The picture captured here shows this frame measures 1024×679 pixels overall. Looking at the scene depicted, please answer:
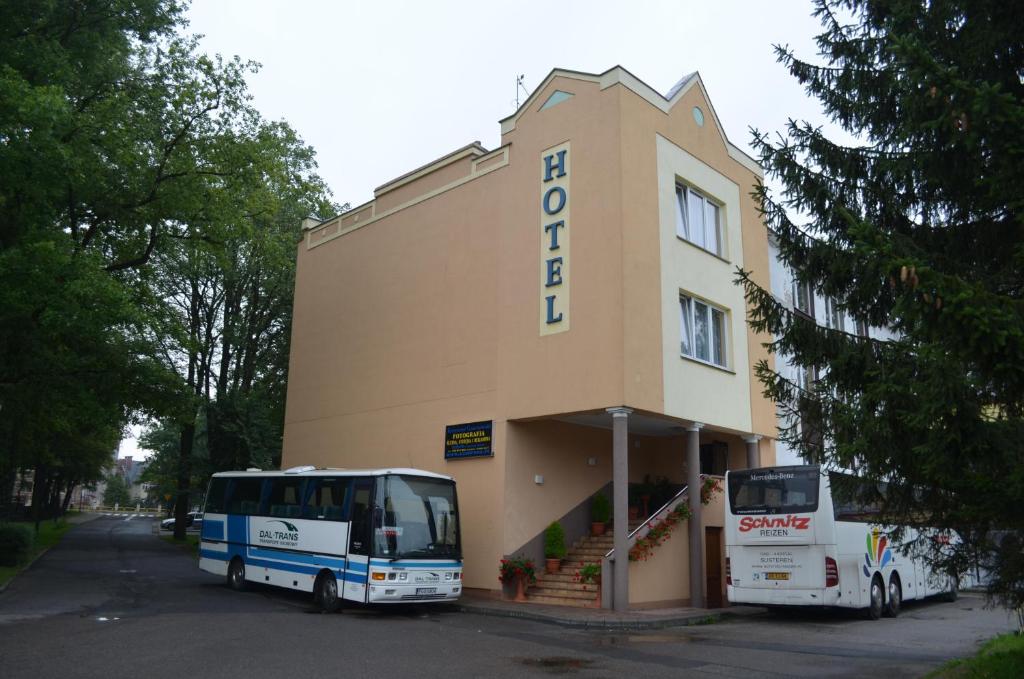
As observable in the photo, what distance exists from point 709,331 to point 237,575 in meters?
13.3

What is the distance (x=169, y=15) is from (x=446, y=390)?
38.6ft

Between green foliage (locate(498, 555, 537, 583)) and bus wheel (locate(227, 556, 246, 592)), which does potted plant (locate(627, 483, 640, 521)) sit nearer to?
green foliage (locate(498, 555, 537, 583))

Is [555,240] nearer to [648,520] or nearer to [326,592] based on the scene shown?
[648,520]

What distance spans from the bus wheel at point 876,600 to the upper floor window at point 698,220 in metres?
8.89

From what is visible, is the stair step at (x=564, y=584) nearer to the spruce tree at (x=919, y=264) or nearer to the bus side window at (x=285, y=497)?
the bus side window at (x=285, y=497)

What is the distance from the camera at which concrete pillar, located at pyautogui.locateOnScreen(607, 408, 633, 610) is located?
53.4 feet

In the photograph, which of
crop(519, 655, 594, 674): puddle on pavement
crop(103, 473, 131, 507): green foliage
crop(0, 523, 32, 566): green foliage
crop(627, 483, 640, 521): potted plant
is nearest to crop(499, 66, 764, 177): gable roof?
crop(627, 483, 640, 521): potted plant

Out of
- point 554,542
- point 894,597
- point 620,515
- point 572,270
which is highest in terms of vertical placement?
point 572,270

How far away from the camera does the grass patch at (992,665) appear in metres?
7.70

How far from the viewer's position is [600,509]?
810 inches

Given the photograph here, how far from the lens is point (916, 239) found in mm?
9414

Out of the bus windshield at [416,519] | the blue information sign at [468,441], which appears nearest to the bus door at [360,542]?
the bus windshield at [416,519]

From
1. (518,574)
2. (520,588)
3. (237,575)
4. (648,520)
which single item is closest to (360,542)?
(518,574)

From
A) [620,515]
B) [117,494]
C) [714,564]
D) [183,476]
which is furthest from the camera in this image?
[117,494]
